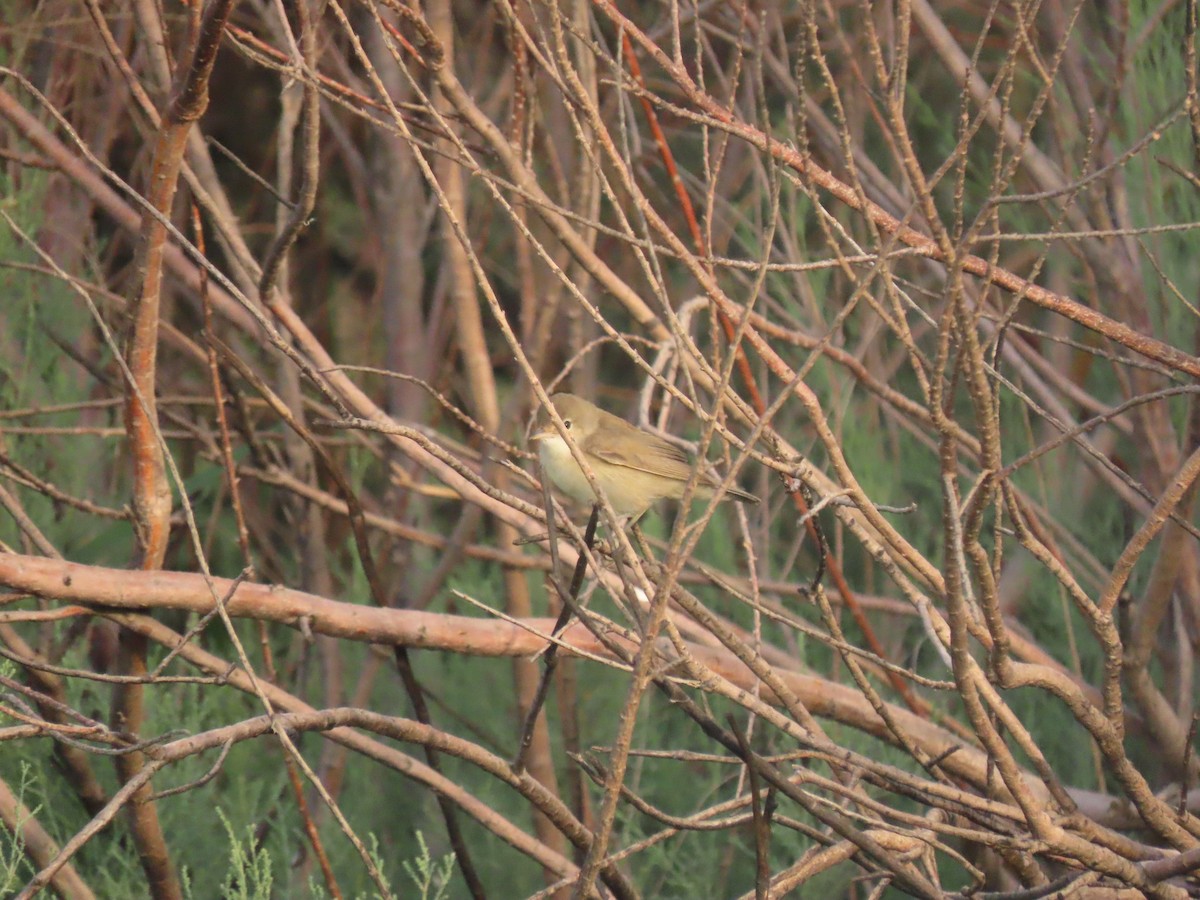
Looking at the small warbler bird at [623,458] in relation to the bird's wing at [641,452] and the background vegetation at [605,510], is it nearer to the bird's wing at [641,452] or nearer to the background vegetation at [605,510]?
the bird's wing at [641,452]

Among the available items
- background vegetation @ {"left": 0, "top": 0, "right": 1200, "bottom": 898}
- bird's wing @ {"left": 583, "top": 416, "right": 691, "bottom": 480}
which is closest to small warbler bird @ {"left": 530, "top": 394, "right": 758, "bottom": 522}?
bird's wing @ {"left": 583, "top": 416, "right": 691, "bottom": 480}

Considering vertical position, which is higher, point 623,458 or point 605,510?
point 605,510

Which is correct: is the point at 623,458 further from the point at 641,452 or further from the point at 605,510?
the point at 605,510

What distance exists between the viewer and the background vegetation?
69.9 inches

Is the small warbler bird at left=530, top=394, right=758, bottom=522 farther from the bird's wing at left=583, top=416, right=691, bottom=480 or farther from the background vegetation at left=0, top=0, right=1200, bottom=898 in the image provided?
the background vegetation at left=0, top=0, right=1200, bottom=898

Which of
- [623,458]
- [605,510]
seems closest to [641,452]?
[623,458]

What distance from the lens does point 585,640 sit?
2.85 m

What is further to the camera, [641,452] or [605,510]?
[641,452]

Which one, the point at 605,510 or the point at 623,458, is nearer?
the point at 605,510

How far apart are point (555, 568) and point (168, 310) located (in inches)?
128

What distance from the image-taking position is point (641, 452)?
14.3 ft

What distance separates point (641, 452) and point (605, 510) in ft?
9.15

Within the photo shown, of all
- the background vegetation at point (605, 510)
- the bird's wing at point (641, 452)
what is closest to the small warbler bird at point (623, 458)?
the bird's wing at point (641, 452)

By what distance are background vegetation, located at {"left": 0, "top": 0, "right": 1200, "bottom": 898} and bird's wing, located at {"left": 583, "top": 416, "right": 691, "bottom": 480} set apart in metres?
0.19
